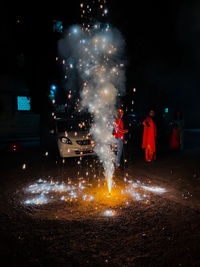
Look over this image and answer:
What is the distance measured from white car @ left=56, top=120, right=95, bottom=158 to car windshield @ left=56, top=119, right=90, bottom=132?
0.08 metres

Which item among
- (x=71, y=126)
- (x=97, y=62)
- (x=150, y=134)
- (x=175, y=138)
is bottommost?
(x=175, y=138)

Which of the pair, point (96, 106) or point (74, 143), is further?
point (96, 106)

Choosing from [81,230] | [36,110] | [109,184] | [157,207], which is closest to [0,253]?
[81,230]

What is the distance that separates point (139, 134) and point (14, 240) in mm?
12290

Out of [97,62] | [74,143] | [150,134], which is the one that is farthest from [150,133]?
[97,62]

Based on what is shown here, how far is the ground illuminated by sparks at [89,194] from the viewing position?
4.52 meters

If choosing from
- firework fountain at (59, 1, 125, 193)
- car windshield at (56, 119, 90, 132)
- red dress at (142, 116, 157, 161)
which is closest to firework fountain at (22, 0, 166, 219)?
firework fountain at (59, 1, 125, 193)

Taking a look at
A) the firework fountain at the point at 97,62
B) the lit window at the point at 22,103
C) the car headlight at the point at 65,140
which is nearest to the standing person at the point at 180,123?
the firework fountain at the point at 97,62

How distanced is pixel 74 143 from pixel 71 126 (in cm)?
105

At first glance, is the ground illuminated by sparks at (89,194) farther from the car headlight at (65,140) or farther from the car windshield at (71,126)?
the car windshield at (71,126)

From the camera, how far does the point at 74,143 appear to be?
28.5ft

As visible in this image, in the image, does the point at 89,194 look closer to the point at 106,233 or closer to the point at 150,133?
the point at 106,233

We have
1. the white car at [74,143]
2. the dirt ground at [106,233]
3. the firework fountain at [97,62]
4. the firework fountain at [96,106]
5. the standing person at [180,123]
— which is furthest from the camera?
the firework fountain at [97,62]

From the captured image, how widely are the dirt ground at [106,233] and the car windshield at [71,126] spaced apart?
3.82 meters
